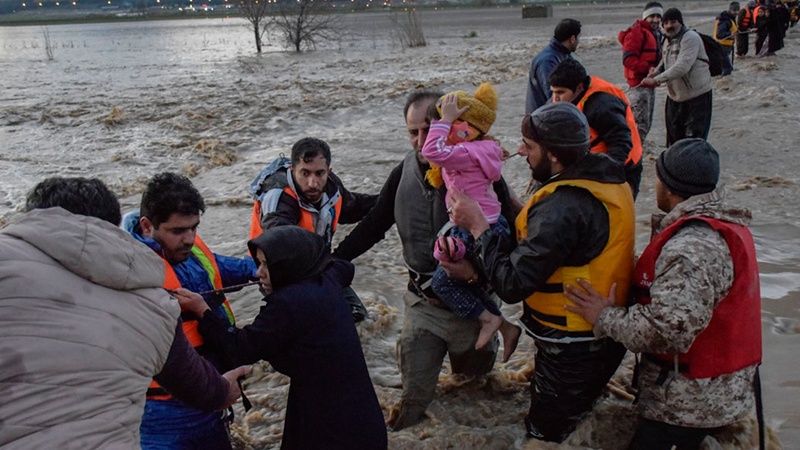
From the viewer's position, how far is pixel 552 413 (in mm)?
3107

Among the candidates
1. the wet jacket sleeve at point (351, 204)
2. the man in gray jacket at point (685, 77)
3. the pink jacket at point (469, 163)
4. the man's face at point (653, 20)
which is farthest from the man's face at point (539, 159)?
the man's face at point (653, 20)

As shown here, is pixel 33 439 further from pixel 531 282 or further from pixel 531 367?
pixel 531 367

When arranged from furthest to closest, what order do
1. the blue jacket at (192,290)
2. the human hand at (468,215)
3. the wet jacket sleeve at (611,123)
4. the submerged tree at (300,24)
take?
the submerged tree at (300,24) → the wet jacket sleeve at (611,123) → the human hand at (468,215) → the blue jacket at (192,290)

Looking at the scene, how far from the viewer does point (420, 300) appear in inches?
142

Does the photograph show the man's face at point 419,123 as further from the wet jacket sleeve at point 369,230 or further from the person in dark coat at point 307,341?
the person in dark coat at point 307,341

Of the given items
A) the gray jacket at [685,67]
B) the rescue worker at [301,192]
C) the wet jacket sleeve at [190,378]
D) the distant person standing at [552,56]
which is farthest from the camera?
the gray jacket at [685,67]

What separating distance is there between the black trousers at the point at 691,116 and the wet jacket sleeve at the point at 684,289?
604 centimetres

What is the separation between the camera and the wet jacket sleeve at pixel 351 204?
4594 mm

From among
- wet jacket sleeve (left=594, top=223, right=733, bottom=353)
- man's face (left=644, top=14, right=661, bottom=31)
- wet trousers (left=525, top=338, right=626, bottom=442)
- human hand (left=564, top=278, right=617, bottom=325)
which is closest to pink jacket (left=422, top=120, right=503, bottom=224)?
human hand (left=564, top=278, right=617, bottom=325)

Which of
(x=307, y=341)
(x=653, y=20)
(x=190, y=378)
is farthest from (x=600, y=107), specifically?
(x=653, y=20)

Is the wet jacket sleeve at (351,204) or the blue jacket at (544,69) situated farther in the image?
the blue jacket at (544,69)

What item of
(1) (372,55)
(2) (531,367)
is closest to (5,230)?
(2) (531,367)

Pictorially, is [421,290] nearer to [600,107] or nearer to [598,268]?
Answer: [598,268]

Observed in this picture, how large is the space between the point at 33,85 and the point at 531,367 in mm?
25013
